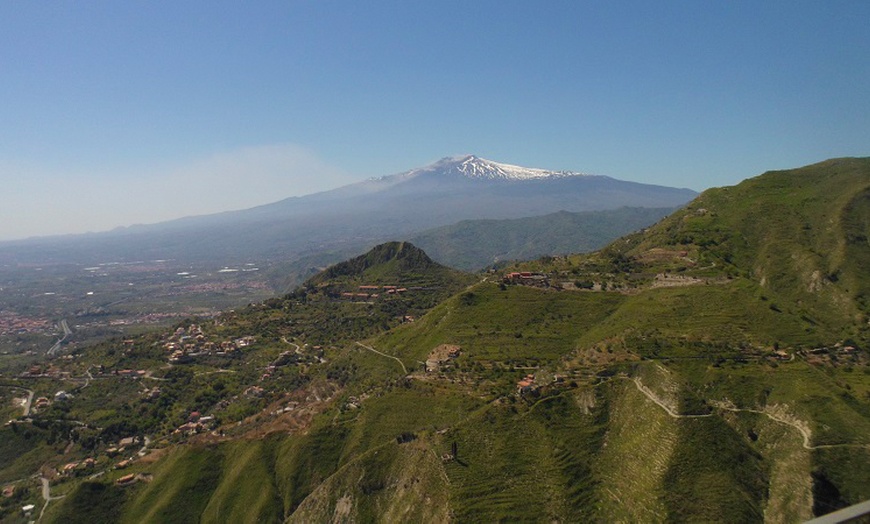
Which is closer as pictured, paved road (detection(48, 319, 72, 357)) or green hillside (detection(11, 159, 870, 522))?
green hillside (detection(11, 159, 870, 522))

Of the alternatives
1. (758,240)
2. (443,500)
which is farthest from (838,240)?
(443,500)

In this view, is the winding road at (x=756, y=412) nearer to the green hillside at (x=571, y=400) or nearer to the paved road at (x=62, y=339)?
the green hillside at (x=571, y=400)

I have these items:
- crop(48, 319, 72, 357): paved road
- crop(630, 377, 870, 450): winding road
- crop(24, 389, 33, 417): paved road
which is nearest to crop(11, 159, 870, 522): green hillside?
crop(630, 377, 870, 450): winding road

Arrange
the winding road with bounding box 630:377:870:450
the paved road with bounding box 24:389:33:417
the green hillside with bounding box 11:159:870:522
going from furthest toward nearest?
1. the paved road with bounding box 24:389:33:417
2. the winding road with bounding box 630:377:870:450
3. the green hillside with bounding box 11:159:870:522

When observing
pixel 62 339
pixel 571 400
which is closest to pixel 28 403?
pixel 571 400

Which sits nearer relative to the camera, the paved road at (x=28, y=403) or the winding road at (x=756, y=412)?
the winding road at (x=756, y=412)

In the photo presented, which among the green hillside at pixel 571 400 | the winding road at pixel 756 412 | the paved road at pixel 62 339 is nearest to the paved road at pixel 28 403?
the green hillside at pixel 571 400

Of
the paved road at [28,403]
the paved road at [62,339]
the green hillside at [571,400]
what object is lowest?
the paved road at [62,339]

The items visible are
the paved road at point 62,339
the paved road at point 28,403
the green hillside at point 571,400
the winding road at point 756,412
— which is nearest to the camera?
the green hillside at point 571,400

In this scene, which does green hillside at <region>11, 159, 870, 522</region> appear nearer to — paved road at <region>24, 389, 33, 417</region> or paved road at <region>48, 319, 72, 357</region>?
paved road at <region>24, 389, 33, 417</region>
